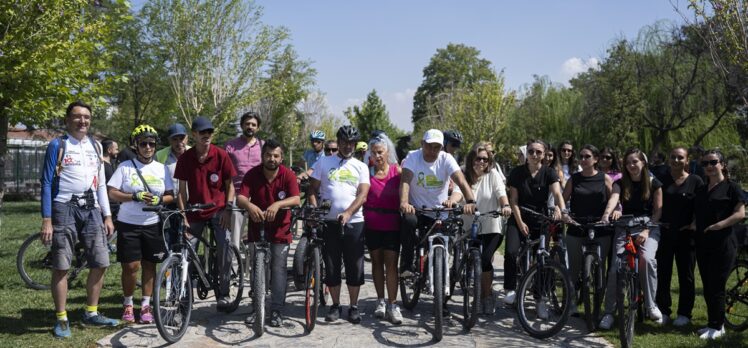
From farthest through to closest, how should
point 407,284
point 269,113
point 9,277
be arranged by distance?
1. point 269,113
2. point 9,277
3. point 407,284

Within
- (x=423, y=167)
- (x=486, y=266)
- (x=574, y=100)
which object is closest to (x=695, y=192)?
(x=486, y=266)

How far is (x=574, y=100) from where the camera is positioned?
37.6 m

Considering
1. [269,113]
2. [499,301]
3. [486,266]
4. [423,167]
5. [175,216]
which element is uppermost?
[269,113]

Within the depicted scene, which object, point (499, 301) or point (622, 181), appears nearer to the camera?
point (622, 181)

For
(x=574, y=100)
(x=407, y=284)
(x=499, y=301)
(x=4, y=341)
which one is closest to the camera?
(x=4, y=341)

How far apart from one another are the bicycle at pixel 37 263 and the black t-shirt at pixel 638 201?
20.4 feet

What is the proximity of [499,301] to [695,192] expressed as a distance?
2695 mm

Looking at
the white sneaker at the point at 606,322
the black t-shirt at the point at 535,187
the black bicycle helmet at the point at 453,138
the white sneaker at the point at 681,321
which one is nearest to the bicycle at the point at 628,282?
the white sneaker at the point at 606,322

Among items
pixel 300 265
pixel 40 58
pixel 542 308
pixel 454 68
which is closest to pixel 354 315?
pixel 300 265

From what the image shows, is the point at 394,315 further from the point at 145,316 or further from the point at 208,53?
the point at 208,53

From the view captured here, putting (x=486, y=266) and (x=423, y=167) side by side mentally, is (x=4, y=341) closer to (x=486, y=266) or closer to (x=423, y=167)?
(x=423, y=167)

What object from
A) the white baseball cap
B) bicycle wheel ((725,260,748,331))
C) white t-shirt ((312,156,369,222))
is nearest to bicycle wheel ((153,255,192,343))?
white t-shirt ((312,156,369,222))

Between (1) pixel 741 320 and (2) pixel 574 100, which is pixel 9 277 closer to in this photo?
(1) pixel 741 320

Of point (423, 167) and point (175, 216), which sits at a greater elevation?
point (423, 167)
